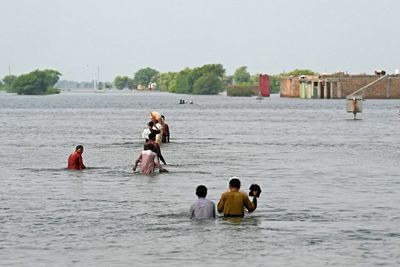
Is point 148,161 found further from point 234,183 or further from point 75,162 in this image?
→ point 234,183

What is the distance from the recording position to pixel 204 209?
95.9 ft

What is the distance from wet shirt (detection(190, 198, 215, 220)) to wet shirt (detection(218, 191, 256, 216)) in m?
0.24

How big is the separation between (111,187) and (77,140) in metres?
38.9

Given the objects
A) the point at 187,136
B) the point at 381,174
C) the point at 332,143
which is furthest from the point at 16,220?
the point at 187,136

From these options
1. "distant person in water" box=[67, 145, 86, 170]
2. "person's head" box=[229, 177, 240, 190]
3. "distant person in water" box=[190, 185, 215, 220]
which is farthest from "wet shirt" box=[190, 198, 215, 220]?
"distant person in water" box=[67, 145, 86, 170]

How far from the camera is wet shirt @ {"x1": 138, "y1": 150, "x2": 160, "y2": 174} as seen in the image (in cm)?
4104

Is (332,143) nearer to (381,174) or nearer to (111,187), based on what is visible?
(381,174)

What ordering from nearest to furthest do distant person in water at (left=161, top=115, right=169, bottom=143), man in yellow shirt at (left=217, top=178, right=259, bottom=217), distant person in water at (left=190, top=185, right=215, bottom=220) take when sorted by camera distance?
man in yellow shirt at (left=217, top=178, right=259, bottom=217) < distant person in water at (left=190, top=185, right=215, bottom=220) < distant person in water at (left=161, top=115, right=169, bottom=143)

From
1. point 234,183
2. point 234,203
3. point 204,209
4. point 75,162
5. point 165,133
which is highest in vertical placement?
point 234,183

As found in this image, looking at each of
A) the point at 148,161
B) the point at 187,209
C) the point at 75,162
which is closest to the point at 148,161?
the point at 148,161

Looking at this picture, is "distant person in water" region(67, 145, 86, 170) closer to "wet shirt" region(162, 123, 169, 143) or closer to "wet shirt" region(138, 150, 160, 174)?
"wet shirt" region(138, 150, 160, 174)

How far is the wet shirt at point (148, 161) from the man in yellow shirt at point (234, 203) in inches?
A: 454

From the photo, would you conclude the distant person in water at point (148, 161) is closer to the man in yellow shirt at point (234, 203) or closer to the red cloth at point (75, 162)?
the red cloth at point (75, 162)

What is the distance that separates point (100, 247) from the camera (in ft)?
84.1
